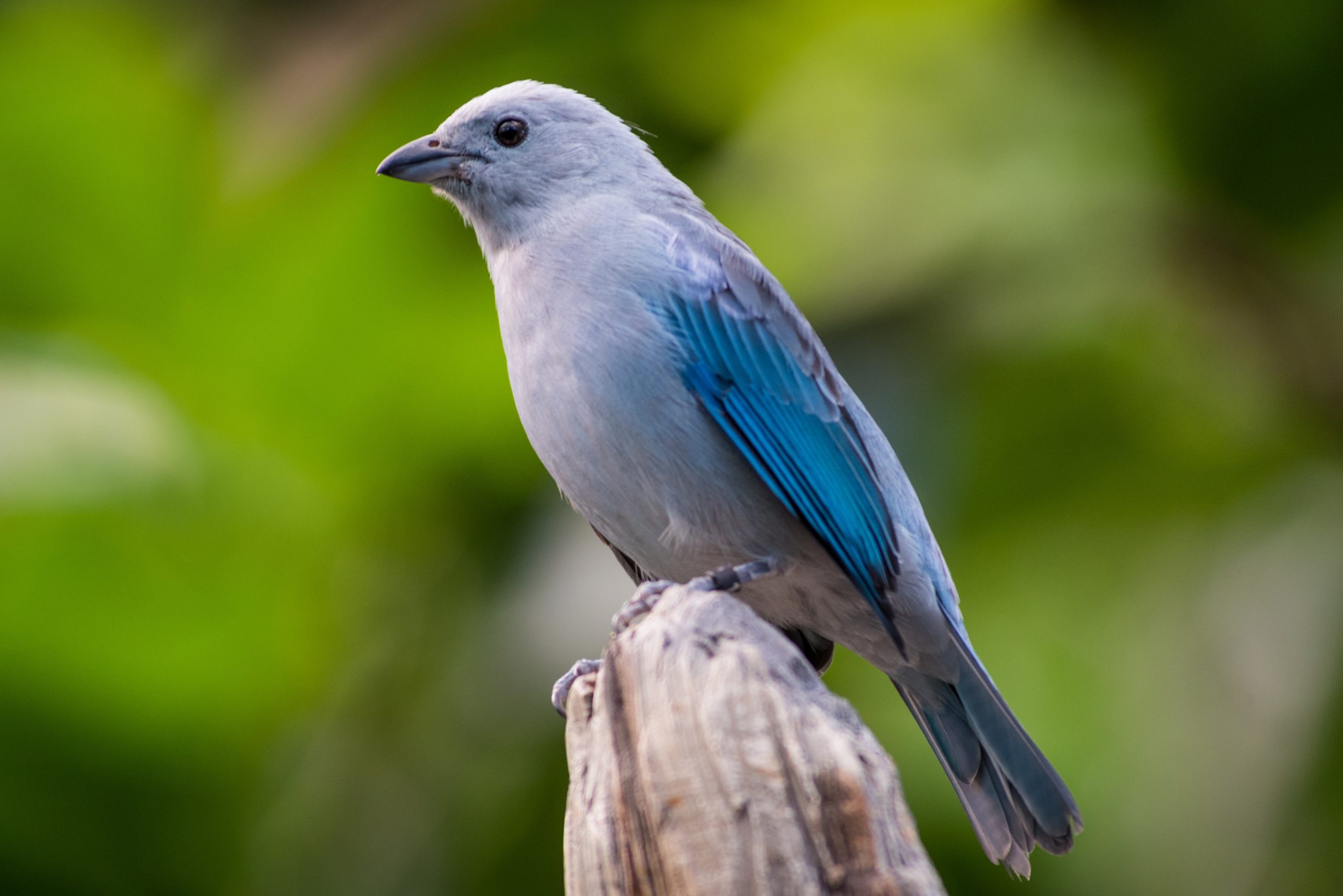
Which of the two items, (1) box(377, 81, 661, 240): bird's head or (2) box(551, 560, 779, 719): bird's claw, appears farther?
(1) box(377, 81, 661, 240): bird's head

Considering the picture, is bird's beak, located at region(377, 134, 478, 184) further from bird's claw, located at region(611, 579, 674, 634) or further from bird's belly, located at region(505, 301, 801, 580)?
bird's claw, located at region(611, 579, 674, 634)

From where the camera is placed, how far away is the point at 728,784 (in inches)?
97.8

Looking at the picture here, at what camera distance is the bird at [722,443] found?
358 cm

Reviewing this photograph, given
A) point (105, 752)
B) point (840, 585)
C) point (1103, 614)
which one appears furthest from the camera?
point (1103, 614)

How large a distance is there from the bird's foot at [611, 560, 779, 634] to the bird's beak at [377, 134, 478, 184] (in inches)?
61.1

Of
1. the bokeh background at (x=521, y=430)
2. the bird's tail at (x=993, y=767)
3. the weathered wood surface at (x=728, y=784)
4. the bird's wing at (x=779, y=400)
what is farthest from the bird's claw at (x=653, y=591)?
the bokeh background at (x=521, y=430)

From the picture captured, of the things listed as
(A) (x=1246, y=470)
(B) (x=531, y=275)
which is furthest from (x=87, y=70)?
(A) (x=1246, y=470)

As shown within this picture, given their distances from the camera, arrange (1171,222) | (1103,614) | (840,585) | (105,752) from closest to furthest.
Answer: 1. (840,585)
2. (105,752)
3. (1103,614)
4. (1171,222)

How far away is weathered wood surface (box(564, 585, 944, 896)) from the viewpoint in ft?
7.93

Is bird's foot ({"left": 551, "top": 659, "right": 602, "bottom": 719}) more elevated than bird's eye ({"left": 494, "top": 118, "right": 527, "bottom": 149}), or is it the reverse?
bird's eye ({"left": 494, "top": 118, "right": 527, "bottom": 149})

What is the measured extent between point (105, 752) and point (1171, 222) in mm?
5697

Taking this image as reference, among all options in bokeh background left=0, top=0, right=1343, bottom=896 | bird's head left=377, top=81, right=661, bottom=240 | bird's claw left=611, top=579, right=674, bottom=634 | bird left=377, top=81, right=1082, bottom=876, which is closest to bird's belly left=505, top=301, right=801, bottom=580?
bird left=377, top=81, right=1082, bottom=876

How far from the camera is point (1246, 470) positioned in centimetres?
650

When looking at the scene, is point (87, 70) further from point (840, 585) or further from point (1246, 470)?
point (1246, 470)
